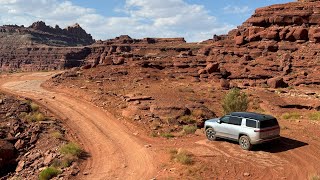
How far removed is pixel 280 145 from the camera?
57.6ft

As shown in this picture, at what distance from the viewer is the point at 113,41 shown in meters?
152

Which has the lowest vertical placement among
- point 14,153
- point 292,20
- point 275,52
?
point 14,153

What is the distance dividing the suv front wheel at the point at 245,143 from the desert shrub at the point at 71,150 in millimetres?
8066

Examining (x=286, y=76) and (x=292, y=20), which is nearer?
(x=286, y=76)

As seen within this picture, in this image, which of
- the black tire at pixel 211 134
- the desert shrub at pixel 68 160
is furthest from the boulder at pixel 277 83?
the desert shrub at pixel 68 160

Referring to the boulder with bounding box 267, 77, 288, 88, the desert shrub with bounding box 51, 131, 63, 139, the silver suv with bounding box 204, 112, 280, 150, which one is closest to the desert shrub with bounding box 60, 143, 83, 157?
the desert shrub with bounding box 51, 131, 63, 139

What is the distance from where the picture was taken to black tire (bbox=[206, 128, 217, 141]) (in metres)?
18.4

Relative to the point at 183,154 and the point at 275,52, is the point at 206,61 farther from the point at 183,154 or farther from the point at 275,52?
the point at 183,154

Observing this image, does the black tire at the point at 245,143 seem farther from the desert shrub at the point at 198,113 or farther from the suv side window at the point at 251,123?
the desert shrub at the point at 198,113

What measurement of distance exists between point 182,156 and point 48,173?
6002 millimetres

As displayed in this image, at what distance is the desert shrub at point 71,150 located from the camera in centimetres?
1679

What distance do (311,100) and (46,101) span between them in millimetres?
26912

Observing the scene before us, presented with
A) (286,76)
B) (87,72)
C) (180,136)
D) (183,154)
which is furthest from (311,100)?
(87,72)

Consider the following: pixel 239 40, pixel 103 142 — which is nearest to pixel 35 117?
pixel 103 142
